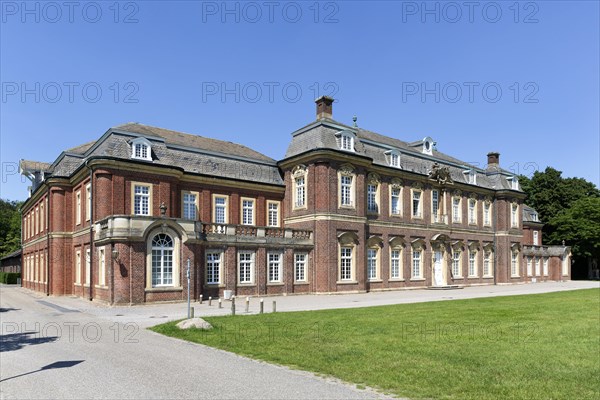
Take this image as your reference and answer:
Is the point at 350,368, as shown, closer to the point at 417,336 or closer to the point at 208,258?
the point at 417,336

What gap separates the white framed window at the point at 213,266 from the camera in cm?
2880

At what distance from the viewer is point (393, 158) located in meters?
39.3

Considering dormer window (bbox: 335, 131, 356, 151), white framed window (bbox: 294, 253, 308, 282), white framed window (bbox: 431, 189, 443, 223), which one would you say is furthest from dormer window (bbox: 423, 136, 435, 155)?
white framed window (bbox: 294, 253, 308, 282)

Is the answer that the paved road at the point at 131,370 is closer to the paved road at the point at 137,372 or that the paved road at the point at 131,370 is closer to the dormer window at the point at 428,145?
the paved road at the point at 137,372

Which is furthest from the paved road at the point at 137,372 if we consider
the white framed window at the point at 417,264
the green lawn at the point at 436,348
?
the white framed window at the point at 417,264

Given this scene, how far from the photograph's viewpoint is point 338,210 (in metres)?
33.7

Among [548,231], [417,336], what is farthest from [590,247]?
[417,336]

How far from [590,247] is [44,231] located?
5941 cm

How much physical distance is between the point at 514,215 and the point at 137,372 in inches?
1893

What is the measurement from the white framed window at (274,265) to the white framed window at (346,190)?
579cm

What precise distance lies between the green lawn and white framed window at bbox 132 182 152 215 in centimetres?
1320

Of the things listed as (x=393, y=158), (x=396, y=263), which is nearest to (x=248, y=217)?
(x=396, y=263)

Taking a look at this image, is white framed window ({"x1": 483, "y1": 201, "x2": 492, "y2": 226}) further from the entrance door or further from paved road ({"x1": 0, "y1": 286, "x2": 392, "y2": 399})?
paved road ({"x1": 0, "y1": 286, "x2": 392, "y2": 399})

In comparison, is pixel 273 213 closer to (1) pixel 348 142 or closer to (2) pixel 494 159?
(1) pixel 348 142
